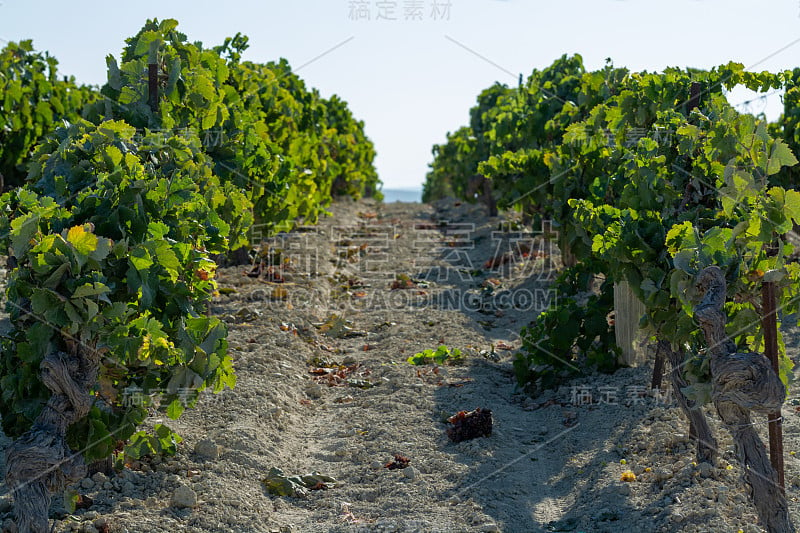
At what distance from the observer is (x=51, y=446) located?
4.16 meters

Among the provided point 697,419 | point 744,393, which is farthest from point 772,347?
point 697,419

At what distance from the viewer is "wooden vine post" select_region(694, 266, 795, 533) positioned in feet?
13.5

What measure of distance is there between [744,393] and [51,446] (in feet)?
11.1

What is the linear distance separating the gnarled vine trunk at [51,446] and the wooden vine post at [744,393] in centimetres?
314

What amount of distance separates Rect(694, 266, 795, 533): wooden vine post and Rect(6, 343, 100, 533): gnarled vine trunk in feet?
10.3

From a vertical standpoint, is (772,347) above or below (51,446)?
above

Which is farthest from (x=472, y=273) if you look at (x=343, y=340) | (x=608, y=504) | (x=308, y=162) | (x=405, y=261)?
(x=608, y=504)

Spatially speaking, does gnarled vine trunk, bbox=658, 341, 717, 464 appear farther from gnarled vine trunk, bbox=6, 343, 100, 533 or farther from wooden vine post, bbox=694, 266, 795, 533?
gnarled vine trunk, bbox=6, 343, 100, 533

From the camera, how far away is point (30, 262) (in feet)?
13.8

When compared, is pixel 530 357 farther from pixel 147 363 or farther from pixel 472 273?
pixel 472 273

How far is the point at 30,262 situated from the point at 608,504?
3.65 m

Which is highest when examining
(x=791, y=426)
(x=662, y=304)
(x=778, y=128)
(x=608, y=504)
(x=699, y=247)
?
(x=778, y=128)

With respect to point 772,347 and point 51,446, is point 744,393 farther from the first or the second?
point 51,446

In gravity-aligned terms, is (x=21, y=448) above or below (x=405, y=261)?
below
